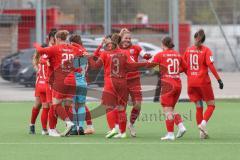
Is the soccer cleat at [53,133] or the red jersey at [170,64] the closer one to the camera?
the red jersey at [170,64]

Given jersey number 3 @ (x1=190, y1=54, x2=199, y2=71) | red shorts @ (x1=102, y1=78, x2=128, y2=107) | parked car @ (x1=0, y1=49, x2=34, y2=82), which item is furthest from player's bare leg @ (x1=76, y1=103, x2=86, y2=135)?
parked car @ (x1=0, y1=49, x2=34, y2=82)

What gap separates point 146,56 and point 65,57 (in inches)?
59.6

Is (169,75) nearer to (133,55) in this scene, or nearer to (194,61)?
(194,61)

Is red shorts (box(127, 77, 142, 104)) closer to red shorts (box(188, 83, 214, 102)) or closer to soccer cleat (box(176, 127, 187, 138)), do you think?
red shorts (box(188, 83, 214, 102))

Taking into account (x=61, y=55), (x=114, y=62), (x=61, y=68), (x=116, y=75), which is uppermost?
(x=61, y=55)

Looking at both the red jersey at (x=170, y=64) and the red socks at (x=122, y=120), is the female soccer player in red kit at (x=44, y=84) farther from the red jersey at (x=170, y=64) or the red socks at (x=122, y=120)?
the red jersey at (x=170, y=64)

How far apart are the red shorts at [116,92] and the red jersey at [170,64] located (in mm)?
881

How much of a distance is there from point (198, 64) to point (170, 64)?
0.73m

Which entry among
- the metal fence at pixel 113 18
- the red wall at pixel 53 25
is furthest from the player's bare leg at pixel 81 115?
the red wall at pixel 53 25

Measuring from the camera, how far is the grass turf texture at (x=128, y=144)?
1360cm

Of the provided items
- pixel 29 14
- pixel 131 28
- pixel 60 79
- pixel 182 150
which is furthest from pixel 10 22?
pixel 182 150

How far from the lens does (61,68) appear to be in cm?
1645

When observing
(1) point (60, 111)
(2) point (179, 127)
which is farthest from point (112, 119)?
(2) point (179, 127)

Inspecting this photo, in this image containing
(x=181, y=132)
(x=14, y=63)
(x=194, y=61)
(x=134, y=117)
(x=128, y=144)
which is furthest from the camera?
(x=14, y=63)
